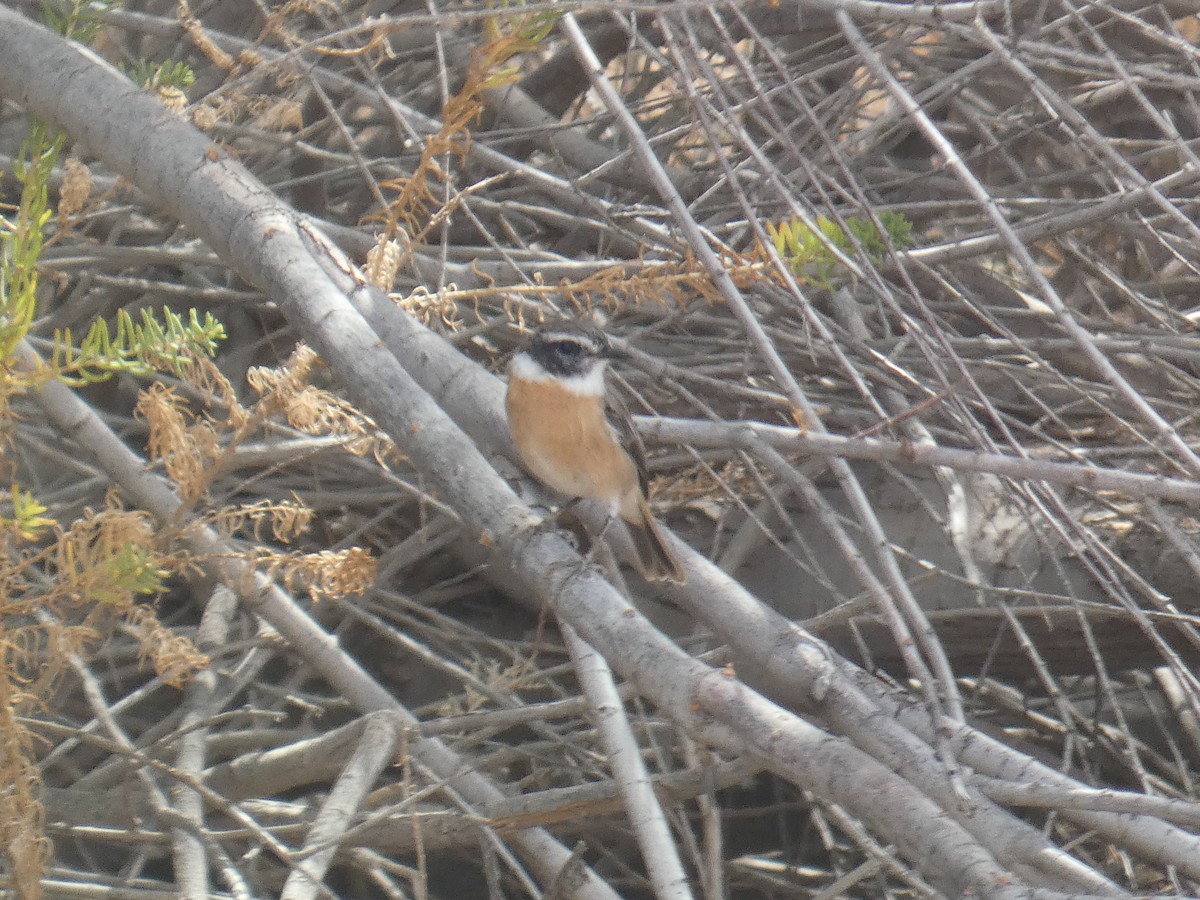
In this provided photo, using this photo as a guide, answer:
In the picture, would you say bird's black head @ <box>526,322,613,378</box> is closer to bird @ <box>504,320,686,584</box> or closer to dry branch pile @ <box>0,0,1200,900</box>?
bird @ <box>504,320,686,584</box>

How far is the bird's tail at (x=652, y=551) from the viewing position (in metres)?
3.38

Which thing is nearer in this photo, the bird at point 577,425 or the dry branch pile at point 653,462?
the dry branch pile at point 653,462

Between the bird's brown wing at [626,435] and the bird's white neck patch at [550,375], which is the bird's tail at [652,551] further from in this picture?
the bird's white neck patch at [550,375]

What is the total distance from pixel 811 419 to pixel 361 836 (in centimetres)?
229

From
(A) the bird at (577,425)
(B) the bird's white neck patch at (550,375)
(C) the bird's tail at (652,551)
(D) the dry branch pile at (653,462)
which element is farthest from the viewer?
(B) the bird's white neck patch at (550,375)

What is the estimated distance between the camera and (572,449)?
4332 mm

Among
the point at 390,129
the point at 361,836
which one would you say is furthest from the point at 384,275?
the point at 390,129

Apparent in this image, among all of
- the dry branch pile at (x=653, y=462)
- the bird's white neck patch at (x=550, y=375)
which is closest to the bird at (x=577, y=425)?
the bird's white neck patch at (x=550, y=375)

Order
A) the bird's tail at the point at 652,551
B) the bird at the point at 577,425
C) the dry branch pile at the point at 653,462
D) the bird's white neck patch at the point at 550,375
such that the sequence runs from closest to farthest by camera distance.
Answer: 1. the dry branch pile at the point at 653,462
2. the bird's tail at the point at 652,551
3. the bird at the point at 577,425
4. the bird's white neck patch at the point at 550,375

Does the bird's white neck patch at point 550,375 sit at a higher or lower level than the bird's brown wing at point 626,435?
higher

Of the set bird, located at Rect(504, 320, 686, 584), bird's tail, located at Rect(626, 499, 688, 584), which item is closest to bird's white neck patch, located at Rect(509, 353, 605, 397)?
bird, located at Rect(504, 320, 686, 584)

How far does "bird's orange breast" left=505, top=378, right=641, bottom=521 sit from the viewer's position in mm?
4238

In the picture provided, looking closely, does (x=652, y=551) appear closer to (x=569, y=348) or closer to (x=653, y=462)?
(x=569, y=348)

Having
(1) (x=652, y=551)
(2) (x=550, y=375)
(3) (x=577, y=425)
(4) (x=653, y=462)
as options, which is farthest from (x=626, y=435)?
(1) (x=652, y=551)
